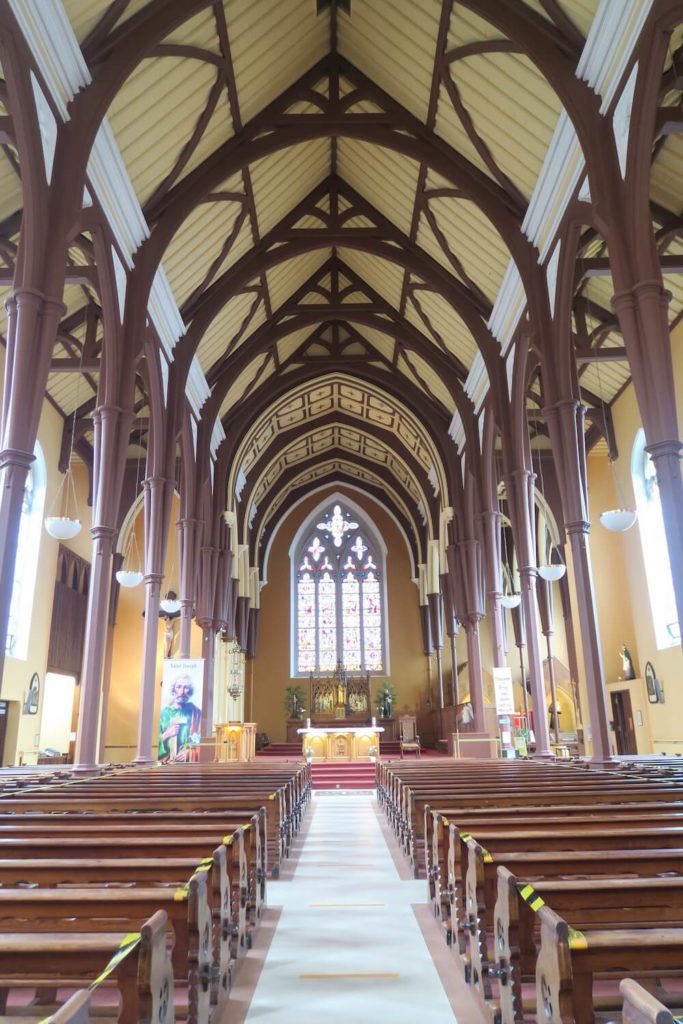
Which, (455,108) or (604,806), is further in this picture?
(455,108)

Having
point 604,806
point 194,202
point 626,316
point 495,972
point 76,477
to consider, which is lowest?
point 495,972

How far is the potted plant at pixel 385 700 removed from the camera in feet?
82.6

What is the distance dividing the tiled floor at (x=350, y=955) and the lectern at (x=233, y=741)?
31.8 feet

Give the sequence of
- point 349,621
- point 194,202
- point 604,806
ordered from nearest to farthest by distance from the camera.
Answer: point 604,806, point 194,202, point 349,621

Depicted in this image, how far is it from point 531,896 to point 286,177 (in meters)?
14.3

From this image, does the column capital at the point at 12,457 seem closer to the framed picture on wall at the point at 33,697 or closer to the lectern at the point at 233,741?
the lectern at the point at 233,741

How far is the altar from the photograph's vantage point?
1959cm

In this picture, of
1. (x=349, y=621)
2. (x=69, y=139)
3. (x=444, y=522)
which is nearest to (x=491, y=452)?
(x=444, y=522)

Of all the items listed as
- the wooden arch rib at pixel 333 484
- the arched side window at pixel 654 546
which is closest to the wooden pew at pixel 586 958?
the arched side window at pixel 654 546

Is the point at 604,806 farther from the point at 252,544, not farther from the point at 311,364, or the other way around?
the point at 252,544

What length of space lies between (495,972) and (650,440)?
5.90 metres

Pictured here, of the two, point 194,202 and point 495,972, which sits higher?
point 194,202

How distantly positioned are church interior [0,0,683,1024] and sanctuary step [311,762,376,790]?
0.42 feet

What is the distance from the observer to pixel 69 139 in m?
8.60
